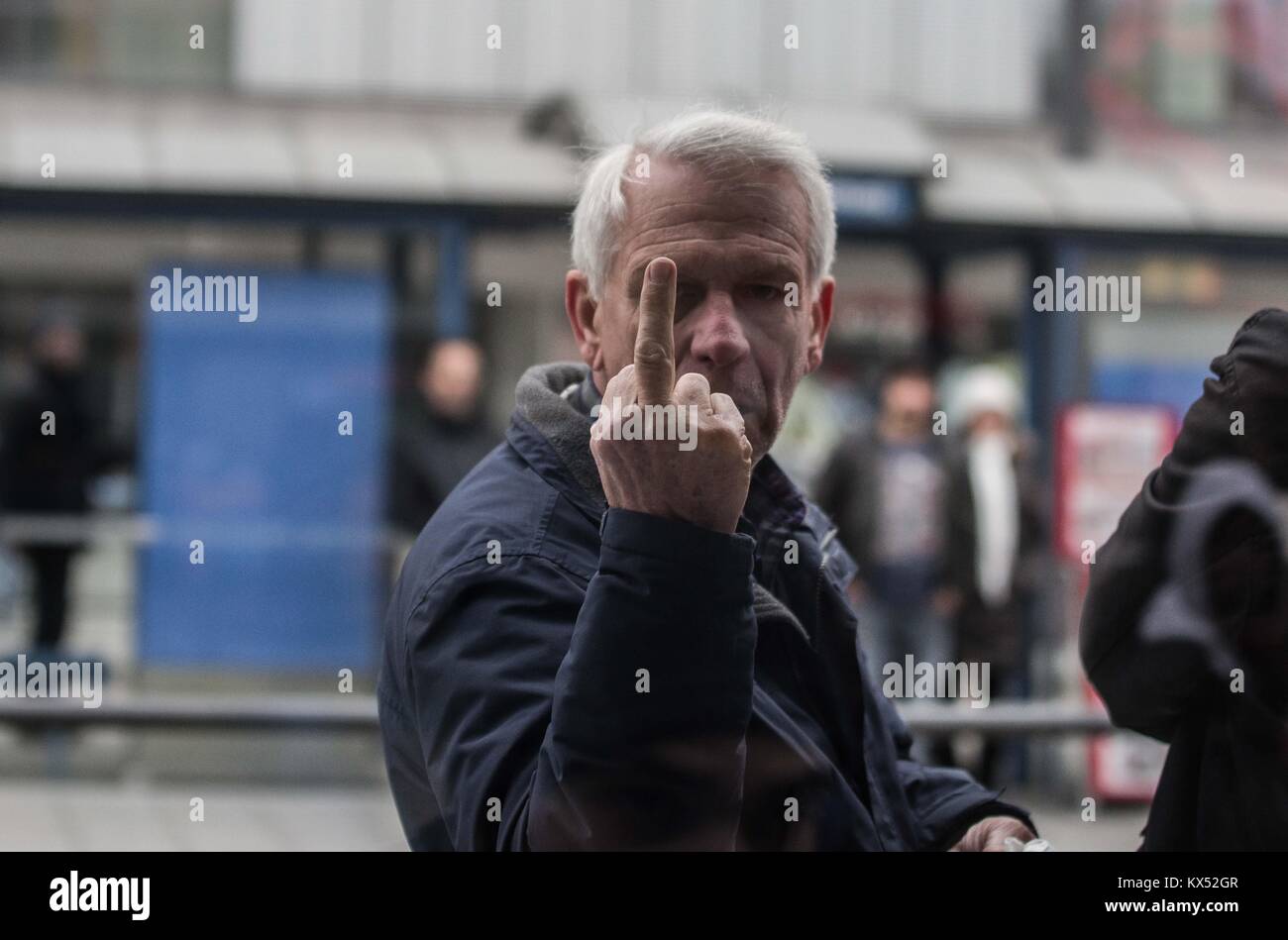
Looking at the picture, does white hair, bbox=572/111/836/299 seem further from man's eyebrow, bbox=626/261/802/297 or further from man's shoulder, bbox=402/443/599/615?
man's shoulder, bbox=402/443/599/615

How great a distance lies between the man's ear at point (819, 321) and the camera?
183cm

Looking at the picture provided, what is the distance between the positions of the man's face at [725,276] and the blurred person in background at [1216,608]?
0.38m

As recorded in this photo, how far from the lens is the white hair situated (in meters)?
1.58

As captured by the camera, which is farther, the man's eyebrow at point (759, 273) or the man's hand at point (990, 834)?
the man's hand at point (990, 834)

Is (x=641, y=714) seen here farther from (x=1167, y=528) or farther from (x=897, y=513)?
(x=897, y=513)

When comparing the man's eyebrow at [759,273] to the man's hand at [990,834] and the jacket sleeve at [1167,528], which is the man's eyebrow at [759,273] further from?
the man's hand at [990,834]

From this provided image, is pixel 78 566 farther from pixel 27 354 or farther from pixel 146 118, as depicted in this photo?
pixel 146 118

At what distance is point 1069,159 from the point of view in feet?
26.0

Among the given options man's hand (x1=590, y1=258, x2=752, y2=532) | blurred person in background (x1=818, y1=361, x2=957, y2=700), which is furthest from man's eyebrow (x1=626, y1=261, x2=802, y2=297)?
blurred person in background (x1=818, y1=361, x2=957, y2=700)

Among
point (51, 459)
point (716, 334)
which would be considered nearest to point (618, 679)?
point (716, 334)

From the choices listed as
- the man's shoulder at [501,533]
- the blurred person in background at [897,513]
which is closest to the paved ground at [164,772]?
the man's shoulder at [501,533]

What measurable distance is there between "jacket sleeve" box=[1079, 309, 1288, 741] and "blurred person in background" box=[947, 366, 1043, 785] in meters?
Result: 5.01

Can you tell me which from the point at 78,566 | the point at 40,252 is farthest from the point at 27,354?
the point at 78,566

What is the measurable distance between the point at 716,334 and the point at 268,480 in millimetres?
6267
